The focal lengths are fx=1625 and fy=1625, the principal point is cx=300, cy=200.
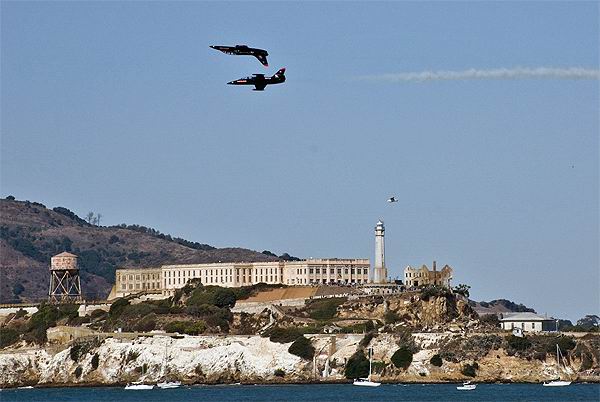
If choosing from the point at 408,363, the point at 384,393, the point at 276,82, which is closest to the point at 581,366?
the point at 408,363

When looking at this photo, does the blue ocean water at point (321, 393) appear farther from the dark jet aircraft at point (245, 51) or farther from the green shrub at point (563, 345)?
the dark jet aircraft at point (245, 51)

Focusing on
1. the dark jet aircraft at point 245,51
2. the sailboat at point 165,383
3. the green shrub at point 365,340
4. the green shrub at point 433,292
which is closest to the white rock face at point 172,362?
the sailboat at point 165,383

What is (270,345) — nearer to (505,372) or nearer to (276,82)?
(505,372)

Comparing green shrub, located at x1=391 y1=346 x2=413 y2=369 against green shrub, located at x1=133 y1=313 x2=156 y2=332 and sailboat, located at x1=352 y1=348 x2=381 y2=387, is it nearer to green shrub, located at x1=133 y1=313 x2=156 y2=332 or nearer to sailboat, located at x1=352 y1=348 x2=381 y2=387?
sailboat, located at x1=352 y1=348 x2=381 y2=387

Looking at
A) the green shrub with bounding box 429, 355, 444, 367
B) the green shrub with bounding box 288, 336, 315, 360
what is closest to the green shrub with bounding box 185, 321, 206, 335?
the green shrub with bounding box 288, 336, 315, 360

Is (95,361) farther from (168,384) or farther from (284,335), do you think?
(284,335)
